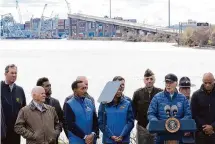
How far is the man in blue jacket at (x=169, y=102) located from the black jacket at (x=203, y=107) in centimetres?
54

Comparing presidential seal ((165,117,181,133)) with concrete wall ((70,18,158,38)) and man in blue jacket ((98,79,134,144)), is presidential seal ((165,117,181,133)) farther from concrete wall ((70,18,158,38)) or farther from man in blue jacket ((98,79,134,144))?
concrete wall ((70,18,158,38))

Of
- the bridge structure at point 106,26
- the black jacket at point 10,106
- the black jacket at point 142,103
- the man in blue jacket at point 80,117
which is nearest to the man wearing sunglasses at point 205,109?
the black jacket at point 142,103

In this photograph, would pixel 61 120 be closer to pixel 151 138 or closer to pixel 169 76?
pixel 151 138


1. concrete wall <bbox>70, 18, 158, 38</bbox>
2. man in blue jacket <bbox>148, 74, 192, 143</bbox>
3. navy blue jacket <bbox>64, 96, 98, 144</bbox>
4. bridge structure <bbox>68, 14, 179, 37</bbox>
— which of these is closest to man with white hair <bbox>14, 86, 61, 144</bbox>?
navy blue jacket <bbox>64, 96, 98, 144</bbox>

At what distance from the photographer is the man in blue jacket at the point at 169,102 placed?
394cm

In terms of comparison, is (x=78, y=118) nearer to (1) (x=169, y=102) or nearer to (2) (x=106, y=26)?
(1) (x=169, y=102)

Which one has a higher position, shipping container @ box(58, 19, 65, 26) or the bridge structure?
shipping container @ box(58, 19, 65, 26)

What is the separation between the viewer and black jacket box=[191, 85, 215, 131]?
14.6ft

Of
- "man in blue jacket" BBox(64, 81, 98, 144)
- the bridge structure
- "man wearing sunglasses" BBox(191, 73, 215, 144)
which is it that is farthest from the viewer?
the bridge structure

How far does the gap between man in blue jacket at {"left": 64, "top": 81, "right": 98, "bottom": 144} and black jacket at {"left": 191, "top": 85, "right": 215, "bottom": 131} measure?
982mm

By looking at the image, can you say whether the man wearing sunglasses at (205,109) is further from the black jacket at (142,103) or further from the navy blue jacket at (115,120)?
the navy blue jacket at (115,120)

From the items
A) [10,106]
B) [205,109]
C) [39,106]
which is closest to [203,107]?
[205,109]

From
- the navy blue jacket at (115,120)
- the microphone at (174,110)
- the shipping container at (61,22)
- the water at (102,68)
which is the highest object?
the shipping container at (61,22)

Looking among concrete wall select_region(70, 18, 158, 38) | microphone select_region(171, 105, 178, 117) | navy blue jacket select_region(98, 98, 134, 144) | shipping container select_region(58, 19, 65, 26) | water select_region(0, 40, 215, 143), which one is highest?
shipping container select_region(58, 19, 65, 26)
